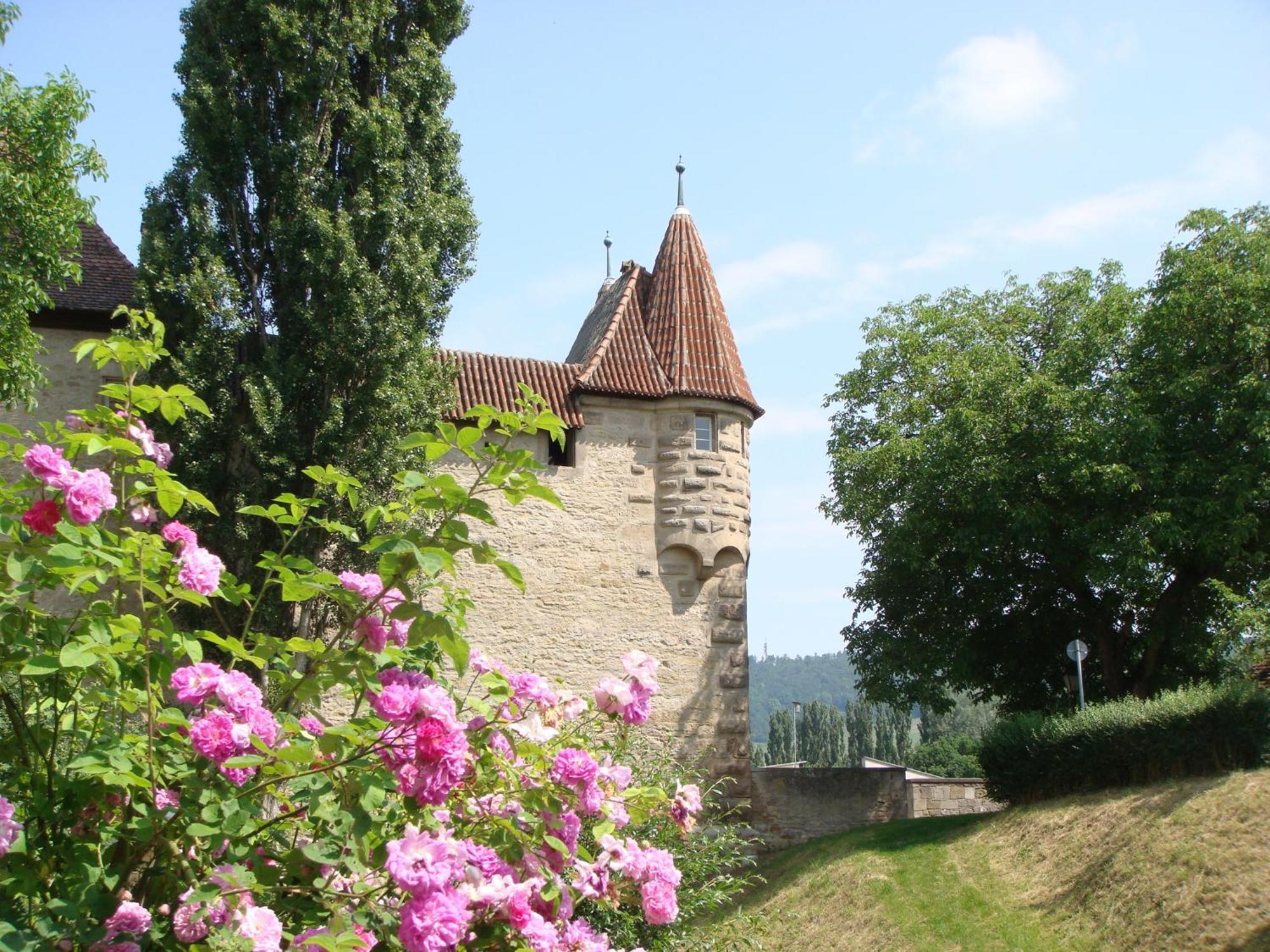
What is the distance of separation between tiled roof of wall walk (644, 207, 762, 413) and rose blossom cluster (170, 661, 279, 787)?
14.7m

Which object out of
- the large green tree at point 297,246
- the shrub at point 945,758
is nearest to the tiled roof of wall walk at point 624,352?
the large green tree at point 297,246

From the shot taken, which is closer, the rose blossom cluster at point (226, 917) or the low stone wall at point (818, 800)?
the rose blossom cluster at point (226, 917)

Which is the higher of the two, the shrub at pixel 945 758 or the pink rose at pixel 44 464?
the pink rose at pixel 44 464

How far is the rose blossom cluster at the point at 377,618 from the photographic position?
3.74 metres

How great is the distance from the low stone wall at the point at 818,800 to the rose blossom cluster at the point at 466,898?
15.5m

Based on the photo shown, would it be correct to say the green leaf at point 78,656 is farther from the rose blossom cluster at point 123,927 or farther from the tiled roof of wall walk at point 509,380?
the tiled roof of wall walk at point 509,380

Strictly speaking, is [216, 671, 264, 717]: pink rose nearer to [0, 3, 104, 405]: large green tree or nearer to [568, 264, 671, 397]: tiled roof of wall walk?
[0, 3, 104, 405]: large green tree

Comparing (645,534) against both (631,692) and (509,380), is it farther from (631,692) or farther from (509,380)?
(631,692)

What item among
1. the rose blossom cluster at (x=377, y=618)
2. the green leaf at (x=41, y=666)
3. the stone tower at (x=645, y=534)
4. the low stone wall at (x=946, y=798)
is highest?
the stone tower at (x=645, y=534)

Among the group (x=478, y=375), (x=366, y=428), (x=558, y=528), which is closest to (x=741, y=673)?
(x=558, y=528)

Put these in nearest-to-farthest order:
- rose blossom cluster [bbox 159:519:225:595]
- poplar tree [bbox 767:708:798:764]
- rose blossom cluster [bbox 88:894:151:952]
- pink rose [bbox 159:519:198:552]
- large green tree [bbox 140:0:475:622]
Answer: rose blossom cluster [bbox 88:894:151:952]
rose blossom cluster [bbox 159:519:225:595]
pink rose [bbox 159:519:198:552]
large green tree [bbox 140:0:475:622]
poplar tree [bbox 767:708:798:764]

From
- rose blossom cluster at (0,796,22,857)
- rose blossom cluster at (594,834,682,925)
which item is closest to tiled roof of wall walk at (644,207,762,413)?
rose blossom cluster at (594,834,682,925)

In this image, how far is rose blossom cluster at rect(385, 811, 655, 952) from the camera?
320 centimetres

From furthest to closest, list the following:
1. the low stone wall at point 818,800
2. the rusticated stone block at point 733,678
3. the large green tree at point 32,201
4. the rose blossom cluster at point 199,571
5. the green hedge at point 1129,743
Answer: the low stone wall at point 818,800 → the rusticated stone block at point 733,678 → the green hedge at point 1129,743 → the large green tree at point 32,201 → the rose blossom cluster at point 199,571
